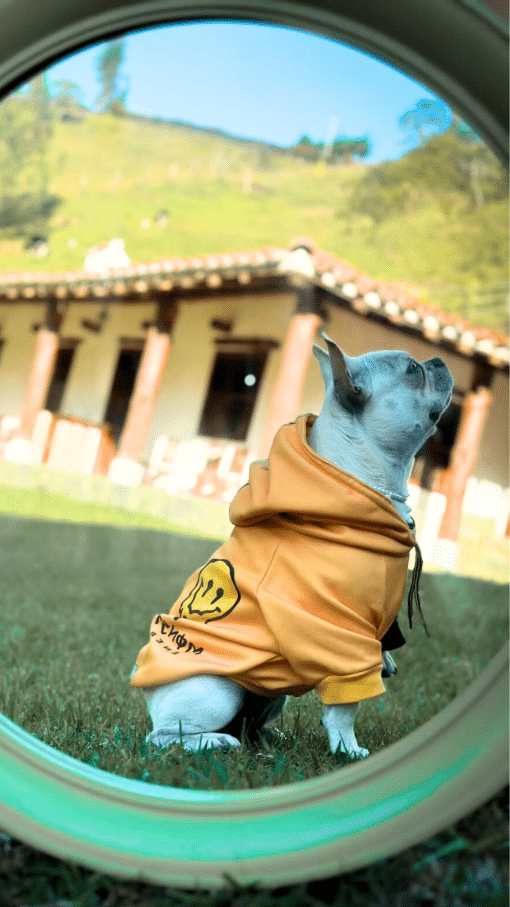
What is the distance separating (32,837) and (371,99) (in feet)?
24.6

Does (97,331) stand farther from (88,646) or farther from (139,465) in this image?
(88,646)

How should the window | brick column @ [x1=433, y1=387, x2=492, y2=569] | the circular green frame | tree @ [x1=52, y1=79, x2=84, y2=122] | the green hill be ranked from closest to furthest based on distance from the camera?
the circular green frame
brick column @ [x1=433, y1=387, x2=492, y2=569]
the window
tree @ [x1=52, y1=79, x2=84, y2=122]
the green hill

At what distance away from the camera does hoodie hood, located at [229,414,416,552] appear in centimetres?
124

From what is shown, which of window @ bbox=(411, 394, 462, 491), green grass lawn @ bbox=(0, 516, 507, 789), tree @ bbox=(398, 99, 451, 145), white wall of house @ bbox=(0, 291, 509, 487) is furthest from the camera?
tree @ bbox=(398, 99, 451, 145)

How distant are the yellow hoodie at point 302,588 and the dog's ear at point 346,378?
4.3 inches

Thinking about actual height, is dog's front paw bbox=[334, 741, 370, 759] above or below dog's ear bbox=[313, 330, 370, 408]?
below

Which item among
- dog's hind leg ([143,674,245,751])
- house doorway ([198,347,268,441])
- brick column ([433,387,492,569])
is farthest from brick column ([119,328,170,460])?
dog's hind leg ([143,674,245,751])

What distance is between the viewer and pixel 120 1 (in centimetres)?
109

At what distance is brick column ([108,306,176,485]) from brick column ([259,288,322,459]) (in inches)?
41.8

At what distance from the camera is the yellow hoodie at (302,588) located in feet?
4.08

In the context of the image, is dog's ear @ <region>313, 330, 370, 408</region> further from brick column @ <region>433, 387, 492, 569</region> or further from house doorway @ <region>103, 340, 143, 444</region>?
house doorway @ <region>103, 340, 143, 444</region>

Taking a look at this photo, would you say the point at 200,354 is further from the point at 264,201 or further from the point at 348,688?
the point at 264,201

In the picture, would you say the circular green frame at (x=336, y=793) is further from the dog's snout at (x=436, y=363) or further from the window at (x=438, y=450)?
the window at (x=438, y=450)

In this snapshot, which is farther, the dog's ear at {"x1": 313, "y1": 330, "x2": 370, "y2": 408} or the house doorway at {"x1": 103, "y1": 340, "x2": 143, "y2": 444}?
the house doorway at {"x1": 103, "y1": 340, "x2": 143, "y2": 444}
